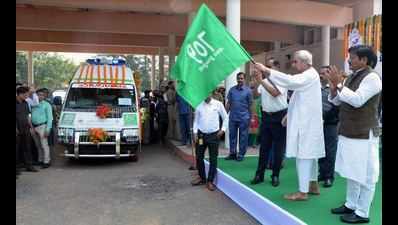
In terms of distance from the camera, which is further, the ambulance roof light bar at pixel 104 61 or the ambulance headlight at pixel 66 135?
the ambulance roof light bar at pixel 104 61

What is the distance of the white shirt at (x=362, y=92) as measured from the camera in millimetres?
4473

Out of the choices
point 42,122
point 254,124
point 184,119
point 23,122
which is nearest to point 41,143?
point 42,122

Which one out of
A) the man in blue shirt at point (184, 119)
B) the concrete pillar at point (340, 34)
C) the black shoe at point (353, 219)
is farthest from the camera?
the concrete pillar at point (340, 34)

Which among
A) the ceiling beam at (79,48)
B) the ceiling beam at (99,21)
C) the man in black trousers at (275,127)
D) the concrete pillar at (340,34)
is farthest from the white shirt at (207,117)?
the ceiling beam at (79,48)

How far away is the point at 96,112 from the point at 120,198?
3441mm

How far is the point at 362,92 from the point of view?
14.8 feet

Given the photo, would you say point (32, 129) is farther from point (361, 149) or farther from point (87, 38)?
point (87, 38)

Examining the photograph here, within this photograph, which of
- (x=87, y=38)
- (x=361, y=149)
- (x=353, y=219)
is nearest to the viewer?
(x=361, y=149)

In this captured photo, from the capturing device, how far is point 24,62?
58656 mm

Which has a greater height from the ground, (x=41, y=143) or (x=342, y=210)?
(x=41, y=143)

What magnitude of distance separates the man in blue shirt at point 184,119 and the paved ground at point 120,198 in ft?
5.39

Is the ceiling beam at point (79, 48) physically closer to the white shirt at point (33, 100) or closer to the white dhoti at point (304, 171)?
the white shirt at point (33, 100)

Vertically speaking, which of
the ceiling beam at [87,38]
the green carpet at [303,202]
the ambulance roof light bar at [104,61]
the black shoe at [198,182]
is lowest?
the black shoe at [198,182]
